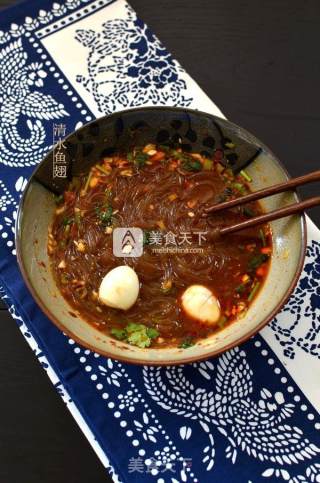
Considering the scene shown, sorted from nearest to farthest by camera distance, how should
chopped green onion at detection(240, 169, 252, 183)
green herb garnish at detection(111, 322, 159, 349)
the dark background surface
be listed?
1. green herb garnish at detection(111, 322, 159, 349)
2. the dark background surface
3. chopped green onion at detection(240, 169, 252, 183)

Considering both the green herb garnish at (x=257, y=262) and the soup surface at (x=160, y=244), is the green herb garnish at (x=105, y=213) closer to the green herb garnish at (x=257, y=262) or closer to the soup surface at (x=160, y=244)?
the soup surface at (x=160, y=244)

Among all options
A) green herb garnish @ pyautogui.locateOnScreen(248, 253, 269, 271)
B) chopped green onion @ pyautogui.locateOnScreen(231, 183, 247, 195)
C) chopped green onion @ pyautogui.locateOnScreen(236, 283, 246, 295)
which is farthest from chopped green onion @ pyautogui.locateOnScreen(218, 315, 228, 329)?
chopped green onion @ pyautogui.locateOnScreen(231, 183, 247, 195)

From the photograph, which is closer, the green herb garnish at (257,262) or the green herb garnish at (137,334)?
the green herb garnish at (137,334)

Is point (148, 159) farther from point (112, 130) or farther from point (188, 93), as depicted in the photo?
point (188, 93)

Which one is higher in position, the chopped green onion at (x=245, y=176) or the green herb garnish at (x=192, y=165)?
the green herb garnish at (x=192, y=165)

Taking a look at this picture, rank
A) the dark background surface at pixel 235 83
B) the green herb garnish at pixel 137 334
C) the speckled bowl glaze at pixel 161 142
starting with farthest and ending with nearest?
1. the dark background surface at pixel 235 83
2. the green herb garnish at pixel 137 334
3. the speckled bowl glaze at pixel 161 142

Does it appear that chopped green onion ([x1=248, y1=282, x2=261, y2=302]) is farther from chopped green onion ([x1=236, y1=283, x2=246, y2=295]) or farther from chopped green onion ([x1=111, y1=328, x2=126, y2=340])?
chopped green onion ([x1=111, y1=328, x2=126, y2=340])

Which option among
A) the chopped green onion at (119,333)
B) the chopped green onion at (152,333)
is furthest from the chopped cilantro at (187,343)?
the chopped green onion at (119,333)
